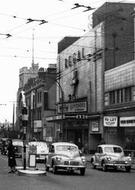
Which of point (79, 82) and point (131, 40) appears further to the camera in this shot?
point (79, 82)

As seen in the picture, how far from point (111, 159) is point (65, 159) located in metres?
5.23

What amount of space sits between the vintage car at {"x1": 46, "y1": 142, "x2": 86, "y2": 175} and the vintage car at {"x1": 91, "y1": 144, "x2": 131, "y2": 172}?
336 centimetres

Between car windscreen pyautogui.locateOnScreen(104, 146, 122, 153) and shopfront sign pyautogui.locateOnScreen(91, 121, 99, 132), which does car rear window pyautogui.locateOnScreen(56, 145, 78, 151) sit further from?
shopfront sign pyautogui.locateOnScreen(91, 121, 99, 132)

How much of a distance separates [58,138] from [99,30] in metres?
24.4

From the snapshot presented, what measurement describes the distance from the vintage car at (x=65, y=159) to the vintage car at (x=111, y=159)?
3357 mm

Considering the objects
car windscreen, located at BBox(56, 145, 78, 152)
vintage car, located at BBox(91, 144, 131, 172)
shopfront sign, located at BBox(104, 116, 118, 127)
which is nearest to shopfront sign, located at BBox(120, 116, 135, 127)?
shopfront sign, located at BBox(104, 116, 118, 127)

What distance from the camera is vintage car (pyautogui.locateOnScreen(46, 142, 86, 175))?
26.1 meters

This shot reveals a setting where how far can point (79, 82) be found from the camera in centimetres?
6338

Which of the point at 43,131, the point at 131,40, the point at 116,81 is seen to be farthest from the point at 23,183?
the point at 43,131

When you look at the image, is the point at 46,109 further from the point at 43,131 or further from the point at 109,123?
the point at 109,123

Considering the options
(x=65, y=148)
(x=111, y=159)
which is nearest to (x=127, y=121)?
(x=111, y=159)

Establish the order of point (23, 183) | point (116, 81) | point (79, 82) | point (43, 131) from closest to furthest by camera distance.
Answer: point (23, 183) → point (116, 81) → point (79, 82) → point (43, 131)

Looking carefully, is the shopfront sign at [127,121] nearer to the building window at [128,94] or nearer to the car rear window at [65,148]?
the building window at [128,94]

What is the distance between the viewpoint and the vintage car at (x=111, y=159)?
100 ft
